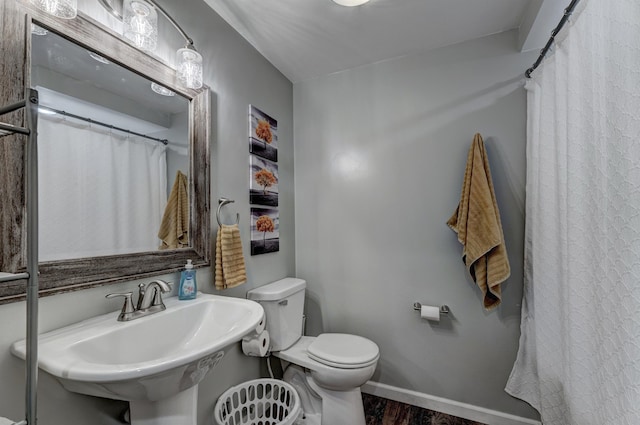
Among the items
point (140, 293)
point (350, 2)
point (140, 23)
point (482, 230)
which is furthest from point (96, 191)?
point (482, 230)

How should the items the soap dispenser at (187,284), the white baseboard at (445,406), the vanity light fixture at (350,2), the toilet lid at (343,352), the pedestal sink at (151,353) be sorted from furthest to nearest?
the white baseboard at (445,406), the toilet lid at (343,352), the vanity light fixture at (350,2), the soap dispenser at (187,284), the pedestal sink at (151,353)

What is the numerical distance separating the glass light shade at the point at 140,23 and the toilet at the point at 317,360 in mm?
1310

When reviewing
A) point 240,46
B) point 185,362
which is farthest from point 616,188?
point 240,46

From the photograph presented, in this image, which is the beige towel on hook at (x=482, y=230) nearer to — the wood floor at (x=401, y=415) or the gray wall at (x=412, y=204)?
the gray wall at (x=412, y=204)

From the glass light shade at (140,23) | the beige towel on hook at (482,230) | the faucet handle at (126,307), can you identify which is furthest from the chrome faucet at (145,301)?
the beige towel on hook at (482,230)

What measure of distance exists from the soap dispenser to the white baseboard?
144cm

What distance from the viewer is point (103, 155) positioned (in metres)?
1.04

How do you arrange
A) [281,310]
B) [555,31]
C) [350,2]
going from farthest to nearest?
[281,310]
[350,2]
[555,31]

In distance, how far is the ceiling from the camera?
1.46 m

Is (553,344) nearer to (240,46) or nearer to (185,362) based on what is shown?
(185,362)

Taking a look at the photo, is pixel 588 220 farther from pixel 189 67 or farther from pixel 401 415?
pixel 189 67

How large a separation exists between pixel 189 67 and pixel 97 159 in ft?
1.84

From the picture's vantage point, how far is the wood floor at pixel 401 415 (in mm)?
1699

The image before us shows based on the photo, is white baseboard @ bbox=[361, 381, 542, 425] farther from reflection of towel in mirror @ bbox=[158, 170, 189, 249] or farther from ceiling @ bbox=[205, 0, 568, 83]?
ceiling @ bbox=[205, 0, 568, 83]
